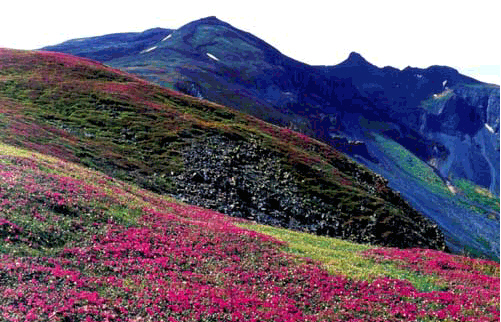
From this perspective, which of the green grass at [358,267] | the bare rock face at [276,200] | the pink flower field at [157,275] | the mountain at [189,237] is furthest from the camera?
the bare rock face at [276,200]

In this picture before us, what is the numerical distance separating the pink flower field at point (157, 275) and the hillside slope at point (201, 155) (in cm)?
2038

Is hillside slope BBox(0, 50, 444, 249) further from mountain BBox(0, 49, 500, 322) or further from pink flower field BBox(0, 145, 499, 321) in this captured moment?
pink flower field BBox(0, 145, 499, 321)

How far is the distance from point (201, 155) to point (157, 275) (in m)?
41.0

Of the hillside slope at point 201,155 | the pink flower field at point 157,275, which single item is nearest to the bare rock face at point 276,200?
the hillside slope at point 201,155

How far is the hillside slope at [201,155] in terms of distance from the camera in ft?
174

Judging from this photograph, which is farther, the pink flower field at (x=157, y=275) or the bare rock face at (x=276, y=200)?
the bare rock face at (x=276, y=200)

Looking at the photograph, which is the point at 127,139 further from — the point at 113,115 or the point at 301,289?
the point at 301,289

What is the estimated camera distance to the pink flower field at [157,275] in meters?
18.4

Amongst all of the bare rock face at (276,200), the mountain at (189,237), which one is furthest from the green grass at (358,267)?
the bare rock face at (276,200)

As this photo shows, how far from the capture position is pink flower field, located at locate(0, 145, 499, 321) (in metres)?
18.4

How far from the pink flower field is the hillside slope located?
2038cm

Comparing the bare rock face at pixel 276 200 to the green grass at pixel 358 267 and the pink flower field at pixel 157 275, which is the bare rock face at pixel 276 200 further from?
the pink flower field at pixel 157 275

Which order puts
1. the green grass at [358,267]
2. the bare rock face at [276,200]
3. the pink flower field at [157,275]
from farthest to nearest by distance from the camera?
1. the bare rock face at [276,200]
2. the green grass at [358,267]
3. the pink flower field at [157,275]

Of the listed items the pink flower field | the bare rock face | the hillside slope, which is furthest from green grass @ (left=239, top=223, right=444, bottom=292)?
the hillside slope
